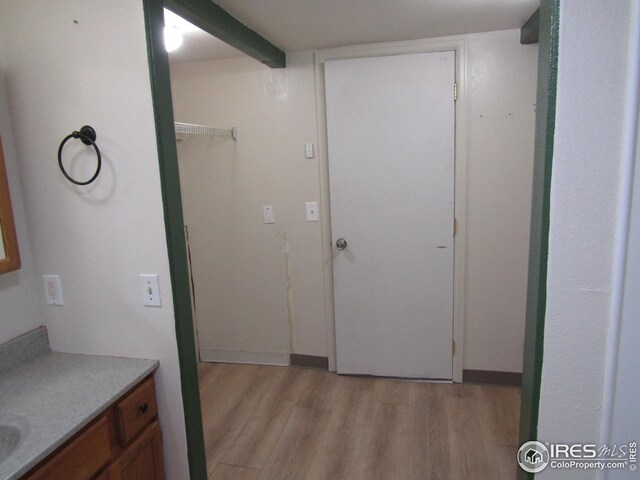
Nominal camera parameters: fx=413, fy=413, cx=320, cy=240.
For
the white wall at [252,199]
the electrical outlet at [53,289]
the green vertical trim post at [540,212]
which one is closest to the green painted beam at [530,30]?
the white wall at [252,199]

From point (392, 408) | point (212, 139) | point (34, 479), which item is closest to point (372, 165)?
point (212, 139)

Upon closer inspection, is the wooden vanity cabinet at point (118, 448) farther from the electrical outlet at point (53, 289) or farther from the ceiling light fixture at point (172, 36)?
the ceiling light fixture at point (172, 36)

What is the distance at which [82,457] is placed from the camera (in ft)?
3.74

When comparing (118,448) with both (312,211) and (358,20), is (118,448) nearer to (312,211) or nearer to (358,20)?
(312,211)

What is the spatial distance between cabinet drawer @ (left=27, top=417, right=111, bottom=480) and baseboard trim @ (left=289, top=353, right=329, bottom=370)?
6.19ft

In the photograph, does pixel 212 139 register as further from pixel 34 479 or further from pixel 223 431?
pixel 34 479

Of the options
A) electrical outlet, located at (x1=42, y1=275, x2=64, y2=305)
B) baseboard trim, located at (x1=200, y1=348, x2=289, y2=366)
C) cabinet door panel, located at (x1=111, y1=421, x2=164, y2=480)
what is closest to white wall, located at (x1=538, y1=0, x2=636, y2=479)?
cabinet door panel, located at (x1=111, y1=421, x2=164, y2=480)

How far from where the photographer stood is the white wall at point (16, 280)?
1429mm

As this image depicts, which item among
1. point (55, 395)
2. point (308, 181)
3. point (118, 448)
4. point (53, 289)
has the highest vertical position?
point (308, 181)

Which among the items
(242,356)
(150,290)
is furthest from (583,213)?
(242,356)

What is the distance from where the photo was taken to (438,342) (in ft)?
9.02

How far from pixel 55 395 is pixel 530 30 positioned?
2682 millimetres

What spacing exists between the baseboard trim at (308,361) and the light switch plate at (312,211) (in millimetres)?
1013

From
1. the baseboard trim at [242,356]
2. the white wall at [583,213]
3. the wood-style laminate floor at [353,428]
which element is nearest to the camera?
the white wall at [583,213]
